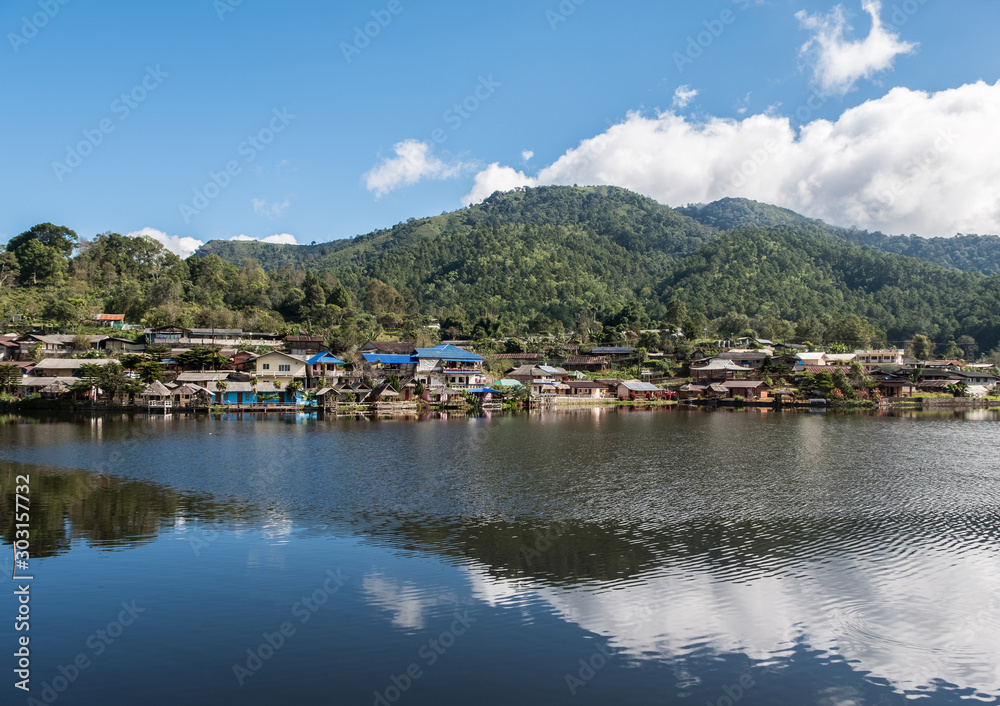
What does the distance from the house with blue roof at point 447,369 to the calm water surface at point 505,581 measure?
102 ft

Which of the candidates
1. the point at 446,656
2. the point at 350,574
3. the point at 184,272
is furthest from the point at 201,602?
the point at 184,272

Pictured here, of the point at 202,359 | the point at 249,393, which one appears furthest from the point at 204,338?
the point at 249,393

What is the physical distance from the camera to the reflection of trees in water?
16188mm

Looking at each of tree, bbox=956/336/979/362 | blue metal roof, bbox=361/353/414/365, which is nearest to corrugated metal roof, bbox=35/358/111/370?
blue metal roof, bbox=361/353/414/365

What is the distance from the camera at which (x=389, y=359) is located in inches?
2367

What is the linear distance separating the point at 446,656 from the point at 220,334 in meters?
64.9

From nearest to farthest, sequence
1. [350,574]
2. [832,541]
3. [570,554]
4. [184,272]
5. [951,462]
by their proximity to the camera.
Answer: [350,574] → [570,554] → [832,541] → [951,462] → [184,272]

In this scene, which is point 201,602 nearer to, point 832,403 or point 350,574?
point 350,574

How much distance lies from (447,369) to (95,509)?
41.9m

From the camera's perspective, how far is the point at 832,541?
16.6 m

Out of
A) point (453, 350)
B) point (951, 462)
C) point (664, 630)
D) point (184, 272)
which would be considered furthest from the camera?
point (184, 272)

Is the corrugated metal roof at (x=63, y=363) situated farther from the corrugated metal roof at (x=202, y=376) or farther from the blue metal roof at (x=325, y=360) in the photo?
the blue metal roof at (x=325, y=360)
